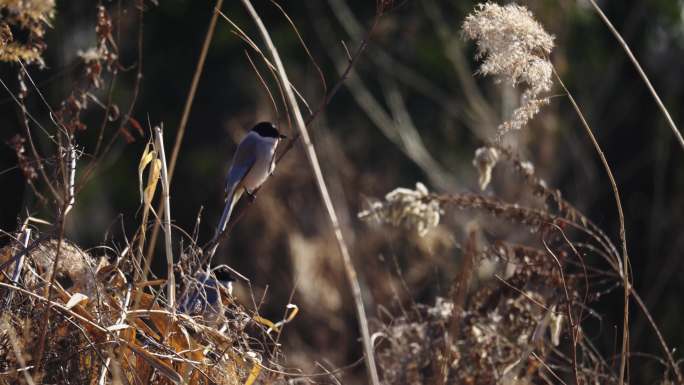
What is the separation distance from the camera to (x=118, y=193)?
12305 mm

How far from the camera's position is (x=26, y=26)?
1.92 metres

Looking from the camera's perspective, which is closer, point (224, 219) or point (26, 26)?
point (26, 26)

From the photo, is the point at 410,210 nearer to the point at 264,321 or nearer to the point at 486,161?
the point at 486,161

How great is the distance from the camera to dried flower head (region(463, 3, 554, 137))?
1.91 metres

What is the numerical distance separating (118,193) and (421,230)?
33.3 ft

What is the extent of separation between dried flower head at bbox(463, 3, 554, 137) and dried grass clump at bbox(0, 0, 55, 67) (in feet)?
2.74

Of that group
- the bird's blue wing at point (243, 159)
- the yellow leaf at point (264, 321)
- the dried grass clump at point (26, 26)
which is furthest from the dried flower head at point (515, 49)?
the bird's blue wing at point (243, 159)

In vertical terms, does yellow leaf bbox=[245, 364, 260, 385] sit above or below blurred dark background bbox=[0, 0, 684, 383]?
above

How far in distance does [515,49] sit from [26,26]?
0.99m

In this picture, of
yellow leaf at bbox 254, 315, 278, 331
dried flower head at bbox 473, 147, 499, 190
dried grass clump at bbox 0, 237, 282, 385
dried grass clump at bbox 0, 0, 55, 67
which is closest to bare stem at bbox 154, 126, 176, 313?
dried grass clump at bbox 0, 237, 282, 385

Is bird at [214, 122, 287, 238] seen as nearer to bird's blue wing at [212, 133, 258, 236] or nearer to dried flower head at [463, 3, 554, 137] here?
bird's blue wing at [212, 133, 258, 236]

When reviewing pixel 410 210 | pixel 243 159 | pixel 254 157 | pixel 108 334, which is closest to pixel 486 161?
pixel 410 210

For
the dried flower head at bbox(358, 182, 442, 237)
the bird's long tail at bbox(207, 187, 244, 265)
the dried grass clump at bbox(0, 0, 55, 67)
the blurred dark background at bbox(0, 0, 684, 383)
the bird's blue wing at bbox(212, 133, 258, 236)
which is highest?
the dried grass clump at bbox(0, 0, 55, 67)

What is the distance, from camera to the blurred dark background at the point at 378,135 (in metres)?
9.30
